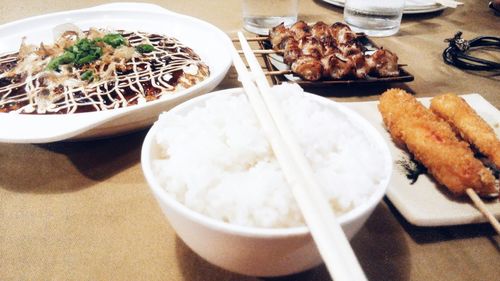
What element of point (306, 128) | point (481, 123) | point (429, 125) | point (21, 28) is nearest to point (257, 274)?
point (306, 128)

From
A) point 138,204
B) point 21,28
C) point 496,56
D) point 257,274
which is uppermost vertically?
point 21,28

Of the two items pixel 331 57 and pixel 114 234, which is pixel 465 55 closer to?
pixel 331 57

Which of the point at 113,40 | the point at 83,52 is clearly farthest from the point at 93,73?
the point at 113,40

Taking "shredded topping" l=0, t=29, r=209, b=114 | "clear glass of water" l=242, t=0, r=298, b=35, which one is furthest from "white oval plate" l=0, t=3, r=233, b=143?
"clear glass of water" l=242, t=0, r=298, b=35

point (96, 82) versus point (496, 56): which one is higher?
point (96, 82)

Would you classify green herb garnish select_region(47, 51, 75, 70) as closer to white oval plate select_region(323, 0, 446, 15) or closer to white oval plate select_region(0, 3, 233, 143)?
white oval plate select_region(0, 3, 233, 143)

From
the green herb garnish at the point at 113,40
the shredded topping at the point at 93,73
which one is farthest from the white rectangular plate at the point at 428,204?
the green herb garnish at the point at 113,40

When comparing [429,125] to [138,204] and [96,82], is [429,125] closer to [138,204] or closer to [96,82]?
[138,204]
